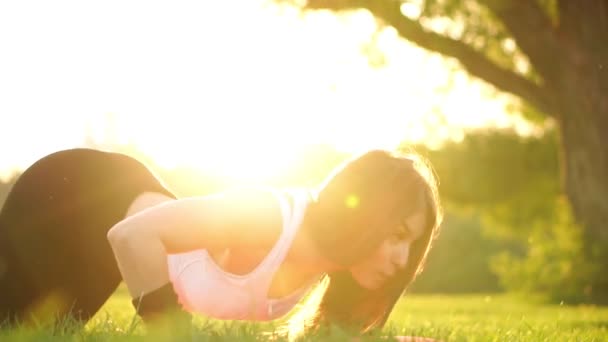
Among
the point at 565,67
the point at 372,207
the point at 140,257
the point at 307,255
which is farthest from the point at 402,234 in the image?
the point at 565,67

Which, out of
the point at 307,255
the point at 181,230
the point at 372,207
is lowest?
the point at 307,255

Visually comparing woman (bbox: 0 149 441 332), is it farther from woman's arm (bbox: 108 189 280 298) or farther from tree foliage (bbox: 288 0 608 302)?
tree foliage (bbox: 288 0 608 302)

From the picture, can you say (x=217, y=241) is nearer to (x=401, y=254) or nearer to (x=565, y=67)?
(x=401, y=254)

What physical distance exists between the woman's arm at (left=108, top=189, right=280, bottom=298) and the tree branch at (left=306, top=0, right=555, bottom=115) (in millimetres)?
10316

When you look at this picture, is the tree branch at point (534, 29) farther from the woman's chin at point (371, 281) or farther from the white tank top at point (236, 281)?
the white tank top at point (236, 281)

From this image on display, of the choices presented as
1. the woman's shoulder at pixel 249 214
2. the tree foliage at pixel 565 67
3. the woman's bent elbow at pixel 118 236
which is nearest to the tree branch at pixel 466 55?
the tree foliage at pixel 565 67

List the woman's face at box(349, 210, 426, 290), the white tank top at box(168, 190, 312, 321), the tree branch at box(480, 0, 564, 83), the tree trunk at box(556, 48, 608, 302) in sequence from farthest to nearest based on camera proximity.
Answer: the tree branch at box(480, 0, 564, 83) < the tree trunk at box(556, 48, 608, 302) < the woman's face at box(349, 210, 426, 290) < the white tank top at box(168, 190, 312, 321)

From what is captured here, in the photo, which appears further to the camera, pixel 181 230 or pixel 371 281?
pixel 371 281

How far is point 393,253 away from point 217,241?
90 centimetres

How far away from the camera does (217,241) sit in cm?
391

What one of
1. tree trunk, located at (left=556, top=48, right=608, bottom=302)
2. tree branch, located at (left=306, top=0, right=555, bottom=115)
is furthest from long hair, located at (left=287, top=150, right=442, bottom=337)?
tree trunk, located at (left=556, top=48, right=608, bottom=302)

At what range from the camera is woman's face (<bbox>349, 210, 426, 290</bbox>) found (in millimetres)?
4199

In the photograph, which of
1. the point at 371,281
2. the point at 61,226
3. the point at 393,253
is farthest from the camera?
the point at 61,226

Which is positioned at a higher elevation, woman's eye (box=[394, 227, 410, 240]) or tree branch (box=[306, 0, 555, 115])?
woman's eye (box=[394, 227, 410, 240])
